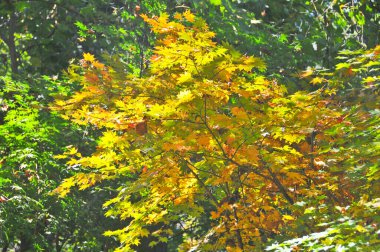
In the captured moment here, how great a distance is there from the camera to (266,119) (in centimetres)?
646

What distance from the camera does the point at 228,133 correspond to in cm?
652

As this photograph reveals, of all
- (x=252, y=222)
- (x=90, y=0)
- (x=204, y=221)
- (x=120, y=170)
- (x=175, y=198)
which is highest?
(x=90, y=0)

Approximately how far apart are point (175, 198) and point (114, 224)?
7284mm

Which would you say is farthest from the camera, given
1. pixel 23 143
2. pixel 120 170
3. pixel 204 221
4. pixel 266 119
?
pixel 204 221

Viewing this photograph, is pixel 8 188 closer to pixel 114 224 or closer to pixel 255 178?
pixel 114 224

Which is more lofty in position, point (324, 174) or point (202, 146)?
point (202, 146)

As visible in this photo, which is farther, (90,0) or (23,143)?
(90,0)

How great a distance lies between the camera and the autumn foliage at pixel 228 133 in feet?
20.4

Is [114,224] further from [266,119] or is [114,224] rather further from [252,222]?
[266,119]

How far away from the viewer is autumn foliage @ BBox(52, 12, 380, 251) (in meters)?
6.21

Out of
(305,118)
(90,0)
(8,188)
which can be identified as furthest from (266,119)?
(90,0)

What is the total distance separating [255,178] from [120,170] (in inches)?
67.5

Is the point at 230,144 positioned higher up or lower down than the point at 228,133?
lower down

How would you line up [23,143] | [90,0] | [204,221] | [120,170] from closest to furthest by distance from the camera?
[120,170]
[23,143]
[90,0]
[204,221]
